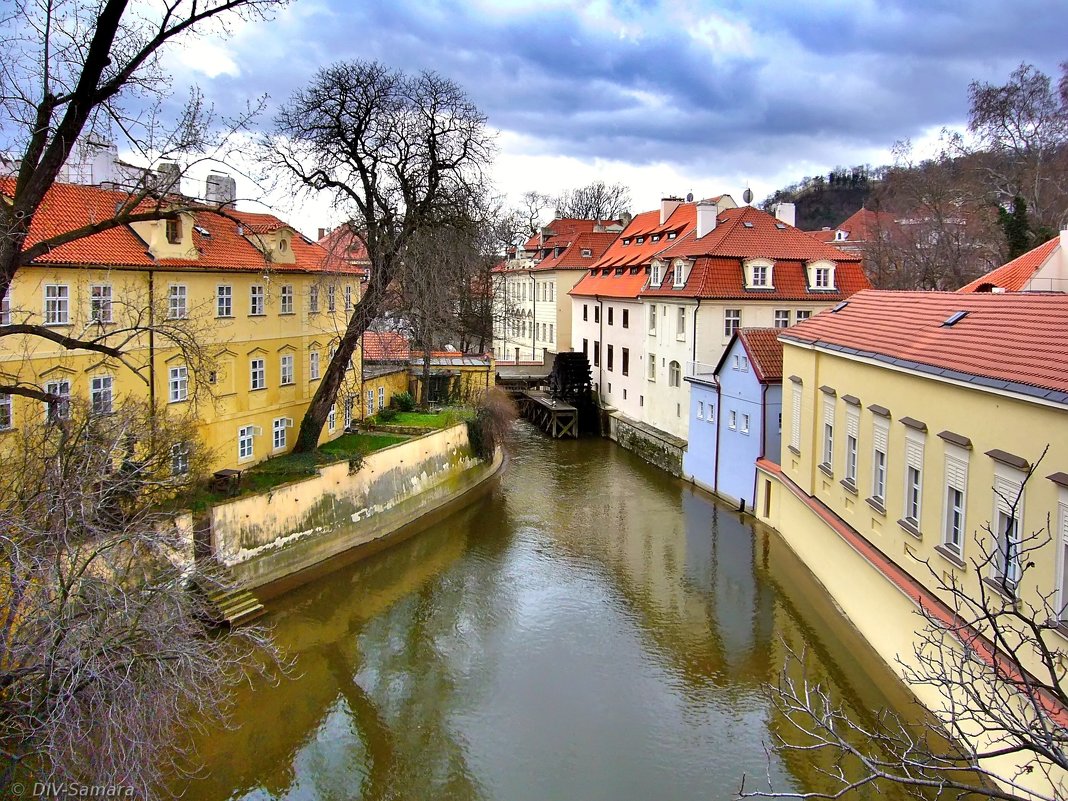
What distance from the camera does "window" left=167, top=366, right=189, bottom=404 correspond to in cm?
1485

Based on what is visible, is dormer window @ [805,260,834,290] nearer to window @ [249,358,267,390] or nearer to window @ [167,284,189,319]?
window @ [249,358,267,390]

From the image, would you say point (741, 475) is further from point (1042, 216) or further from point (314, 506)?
point (1042, 216)

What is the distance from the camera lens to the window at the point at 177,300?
1482 centimetres

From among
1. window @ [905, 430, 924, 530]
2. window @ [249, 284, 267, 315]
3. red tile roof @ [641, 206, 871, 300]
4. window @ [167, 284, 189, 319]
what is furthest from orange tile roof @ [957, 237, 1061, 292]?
window @ [167, 284, 189, 319]

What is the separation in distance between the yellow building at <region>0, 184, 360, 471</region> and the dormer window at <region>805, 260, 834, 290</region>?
1254 cm

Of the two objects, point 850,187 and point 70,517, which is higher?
point 850,187

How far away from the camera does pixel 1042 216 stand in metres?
24.8

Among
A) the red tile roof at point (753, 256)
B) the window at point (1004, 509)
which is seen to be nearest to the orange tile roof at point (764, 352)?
the red tile roof at point (753, 256)

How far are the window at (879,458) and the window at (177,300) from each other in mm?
11233

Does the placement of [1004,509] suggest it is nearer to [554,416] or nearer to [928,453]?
[928,453]

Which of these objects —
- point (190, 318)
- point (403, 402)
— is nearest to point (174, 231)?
point (190, 318)

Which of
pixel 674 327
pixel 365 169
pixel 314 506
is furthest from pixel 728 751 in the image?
pixel 674 327

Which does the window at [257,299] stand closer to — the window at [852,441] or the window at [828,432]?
the window at [828,432]

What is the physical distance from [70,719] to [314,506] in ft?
32.6
